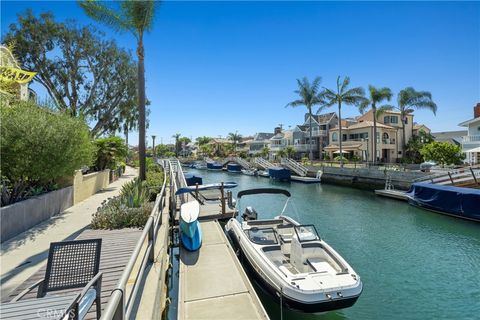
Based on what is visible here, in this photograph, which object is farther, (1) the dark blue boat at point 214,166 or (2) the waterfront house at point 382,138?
(1) the dark blue boat at point 214,166

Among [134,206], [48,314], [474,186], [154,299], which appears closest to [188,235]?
[134,206]

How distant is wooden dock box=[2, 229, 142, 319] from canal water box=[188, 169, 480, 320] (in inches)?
161

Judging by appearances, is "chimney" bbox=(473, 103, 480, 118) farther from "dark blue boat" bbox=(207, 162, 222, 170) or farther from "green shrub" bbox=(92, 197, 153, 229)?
"dark blue boat" bbox=(207, 162, 222, 170)

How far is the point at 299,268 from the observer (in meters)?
7.23

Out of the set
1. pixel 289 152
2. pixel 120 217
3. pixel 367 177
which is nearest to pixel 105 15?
pixel 120 217

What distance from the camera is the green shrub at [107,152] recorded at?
2062 cm

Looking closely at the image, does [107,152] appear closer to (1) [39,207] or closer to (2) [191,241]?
(1) [39,207]

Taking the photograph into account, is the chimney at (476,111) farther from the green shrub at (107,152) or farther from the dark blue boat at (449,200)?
the green shrub at (107,152)

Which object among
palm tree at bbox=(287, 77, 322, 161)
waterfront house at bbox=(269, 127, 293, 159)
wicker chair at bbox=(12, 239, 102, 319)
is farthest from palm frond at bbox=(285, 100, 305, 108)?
wicker chair at bbox=(12, 239, 102, 319)

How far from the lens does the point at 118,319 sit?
9.02 feet

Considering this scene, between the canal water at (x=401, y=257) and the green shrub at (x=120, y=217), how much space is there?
4413mm

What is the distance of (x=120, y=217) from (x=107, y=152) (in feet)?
46.5

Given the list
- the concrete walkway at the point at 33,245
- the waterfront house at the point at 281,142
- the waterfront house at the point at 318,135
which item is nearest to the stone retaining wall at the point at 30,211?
the concrete walkway at the point at 33,245

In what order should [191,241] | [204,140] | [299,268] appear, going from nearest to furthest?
[299,268]
[191,241]
[204,140]
